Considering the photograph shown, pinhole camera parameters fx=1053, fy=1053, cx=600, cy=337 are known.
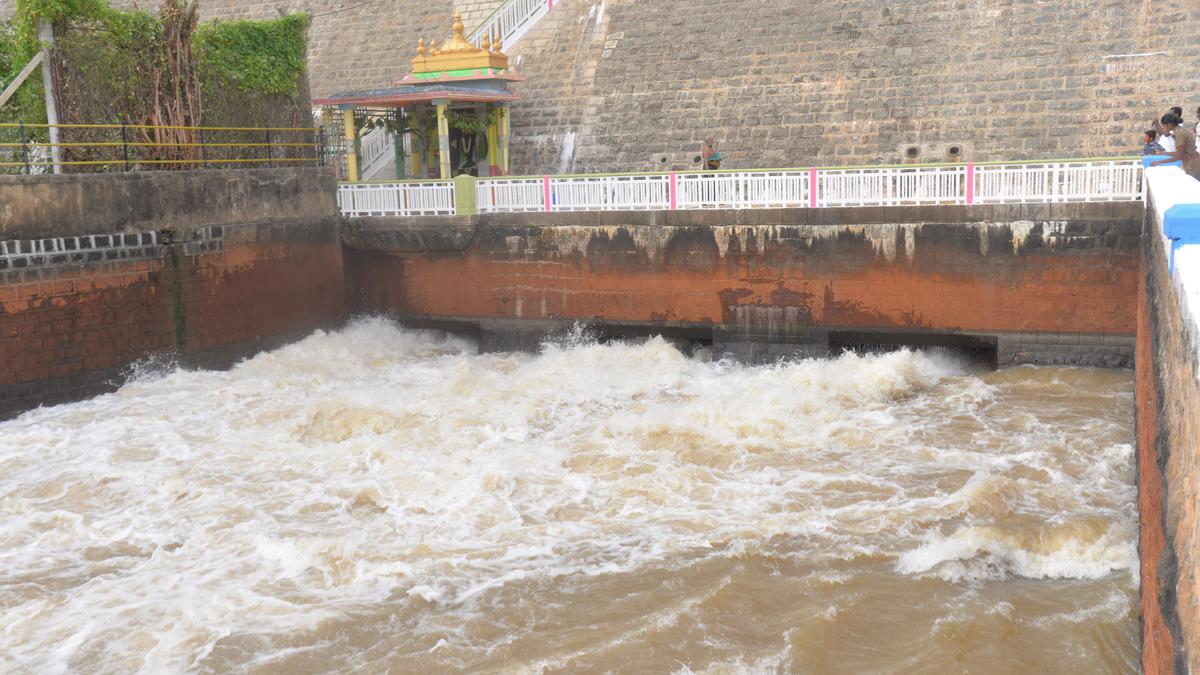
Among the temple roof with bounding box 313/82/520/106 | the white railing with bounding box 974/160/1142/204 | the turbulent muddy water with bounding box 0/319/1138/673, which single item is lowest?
the turbulent muddy water with bounding box 0/319/1138/673

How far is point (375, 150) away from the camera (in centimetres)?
1770

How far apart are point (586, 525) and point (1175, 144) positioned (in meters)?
7.81

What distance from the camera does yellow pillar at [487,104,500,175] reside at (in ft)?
54.4

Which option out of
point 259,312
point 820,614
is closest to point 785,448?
point 820,614

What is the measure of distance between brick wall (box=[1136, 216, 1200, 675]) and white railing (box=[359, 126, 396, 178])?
13.5 meters

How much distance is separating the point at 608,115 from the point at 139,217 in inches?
301

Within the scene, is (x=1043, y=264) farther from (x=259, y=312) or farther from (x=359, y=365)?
(x=259, y=312)

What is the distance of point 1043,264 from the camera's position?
1181 cm

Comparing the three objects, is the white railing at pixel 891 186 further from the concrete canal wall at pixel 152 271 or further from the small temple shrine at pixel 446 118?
the concrete canal wall at pixel 152 271

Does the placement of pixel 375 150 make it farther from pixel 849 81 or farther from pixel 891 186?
pixel 891 186

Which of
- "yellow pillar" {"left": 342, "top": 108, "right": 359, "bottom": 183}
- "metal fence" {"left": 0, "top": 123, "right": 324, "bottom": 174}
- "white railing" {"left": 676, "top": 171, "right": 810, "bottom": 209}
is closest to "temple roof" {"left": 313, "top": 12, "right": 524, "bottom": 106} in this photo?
"yellow pillar" {"left": 342, "top": 108, "right": 359, "bottom": 183}

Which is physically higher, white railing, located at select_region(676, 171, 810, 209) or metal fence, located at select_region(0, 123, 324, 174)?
metal fence, located at select_region(0, 123, 324, 174)

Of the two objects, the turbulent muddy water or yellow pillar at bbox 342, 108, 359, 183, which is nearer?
the turbulent muddy water

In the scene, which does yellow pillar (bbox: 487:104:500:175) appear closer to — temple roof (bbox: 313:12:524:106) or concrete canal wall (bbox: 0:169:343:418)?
temple roof (bbox: 313:12:524:106)
